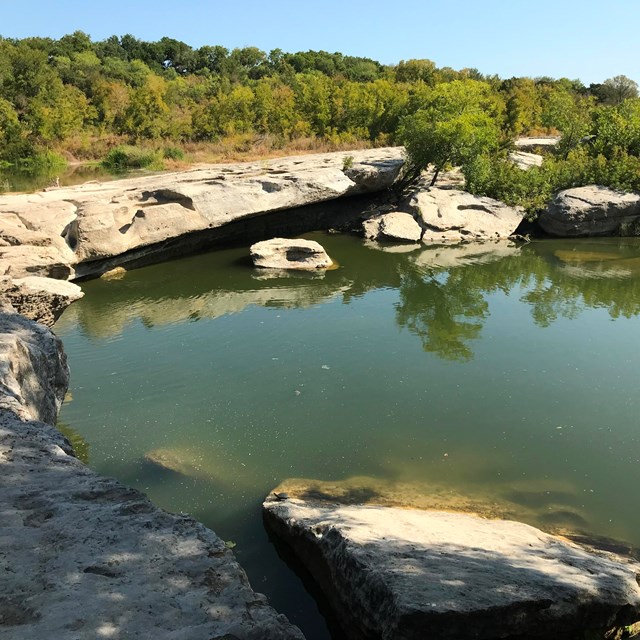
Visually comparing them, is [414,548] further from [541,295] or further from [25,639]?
[541,295]

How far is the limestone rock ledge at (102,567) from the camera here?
8.61ft

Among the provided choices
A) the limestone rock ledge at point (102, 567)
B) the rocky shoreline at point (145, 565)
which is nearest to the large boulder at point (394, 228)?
the rocky shoreline at point (145, 565)

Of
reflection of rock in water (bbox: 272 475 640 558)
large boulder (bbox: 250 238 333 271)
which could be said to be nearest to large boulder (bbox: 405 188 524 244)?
large boulder (bbox: 250 238 333 271)

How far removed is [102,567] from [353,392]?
6265 millimetres

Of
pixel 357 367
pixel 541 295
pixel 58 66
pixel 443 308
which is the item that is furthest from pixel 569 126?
pixel 58 66

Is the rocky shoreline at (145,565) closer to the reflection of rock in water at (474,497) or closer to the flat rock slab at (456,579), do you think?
the flat rock slab at (456,579)

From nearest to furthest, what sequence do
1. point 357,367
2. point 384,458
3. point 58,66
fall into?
point 384,458 → point 357,367 → point 58,66

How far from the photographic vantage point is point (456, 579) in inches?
155

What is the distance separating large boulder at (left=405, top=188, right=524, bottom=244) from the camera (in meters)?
20.1

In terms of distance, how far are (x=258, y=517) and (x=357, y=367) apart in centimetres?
421

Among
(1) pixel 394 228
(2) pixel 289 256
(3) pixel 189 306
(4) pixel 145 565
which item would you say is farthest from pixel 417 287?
(4) pixel 145 565

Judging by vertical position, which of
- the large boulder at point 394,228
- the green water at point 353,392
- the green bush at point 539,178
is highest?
the green bush at point 539,178

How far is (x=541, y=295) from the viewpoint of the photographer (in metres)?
14.7

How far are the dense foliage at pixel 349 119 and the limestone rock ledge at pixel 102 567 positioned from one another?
19688mm
